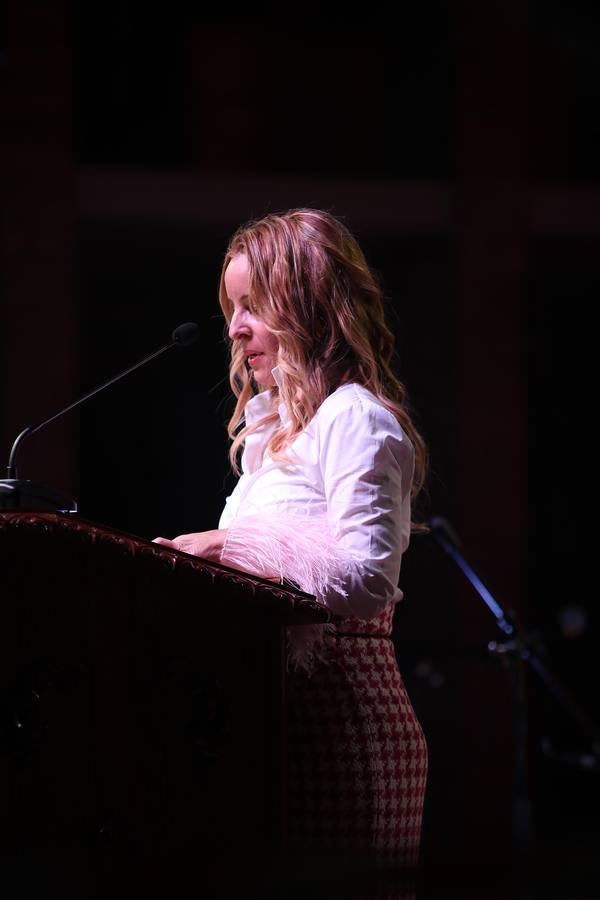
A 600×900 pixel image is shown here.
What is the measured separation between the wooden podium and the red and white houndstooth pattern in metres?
0.19

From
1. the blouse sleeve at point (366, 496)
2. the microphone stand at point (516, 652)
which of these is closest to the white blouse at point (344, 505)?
the blouse sleeve at point (366, 496)

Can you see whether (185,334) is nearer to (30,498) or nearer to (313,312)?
(313,312)

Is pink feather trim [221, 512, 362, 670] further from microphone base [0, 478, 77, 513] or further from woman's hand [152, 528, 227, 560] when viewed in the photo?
microphone base [0, 478, 77, 513]

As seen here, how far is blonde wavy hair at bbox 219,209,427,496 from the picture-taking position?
5.25ft

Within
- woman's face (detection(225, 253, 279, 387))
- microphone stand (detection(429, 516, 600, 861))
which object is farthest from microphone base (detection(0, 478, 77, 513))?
microphone stand (detection(429, 516, 600, 861))

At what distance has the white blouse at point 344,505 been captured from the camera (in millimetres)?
1401

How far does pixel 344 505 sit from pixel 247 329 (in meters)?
0.34

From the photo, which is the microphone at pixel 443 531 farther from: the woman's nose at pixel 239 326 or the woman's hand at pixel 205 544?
the woman's hand at pixel 205 544

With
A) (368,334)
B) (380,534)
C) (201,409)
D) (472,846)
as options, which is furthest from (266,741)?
(201,409)

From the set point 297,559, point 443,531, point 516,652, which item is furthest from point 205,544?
point 516,652

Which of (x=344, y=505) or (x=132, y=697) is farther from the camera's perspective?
(x=344, y=505)

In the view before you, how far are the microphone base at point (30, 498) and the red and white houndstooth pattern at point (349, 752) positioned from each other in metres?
0.38

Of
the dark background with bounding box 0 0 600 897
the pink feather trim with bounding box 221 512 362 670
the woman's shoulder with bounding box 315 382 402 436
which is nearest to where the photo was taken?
the pink feather trim with bounding box 221 512 362 670

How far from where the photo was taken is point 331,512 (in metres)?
1.46
